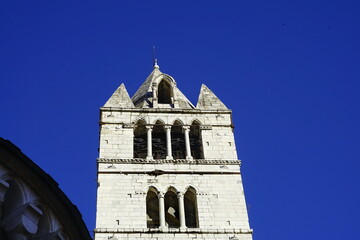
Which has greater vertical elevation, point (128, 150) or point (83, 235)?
point (128, 150)

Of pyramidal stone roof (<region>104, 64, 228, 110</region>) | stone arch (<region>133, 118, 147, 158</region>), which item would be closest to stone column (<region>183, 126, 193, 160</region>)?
pyramidal stone roof (<region>104, 64, 228, 110</region>)

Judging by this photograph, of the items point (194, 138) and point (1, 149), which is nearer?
point (1, 149)

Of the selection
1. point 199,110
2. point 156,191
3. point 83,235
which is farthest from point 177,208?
point 83,235

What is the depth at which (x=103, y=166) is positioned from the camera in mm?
20547

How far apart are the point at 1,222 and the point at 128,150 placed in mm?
13100

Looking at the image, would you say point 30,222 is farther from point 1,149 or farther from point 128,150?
point 128,150

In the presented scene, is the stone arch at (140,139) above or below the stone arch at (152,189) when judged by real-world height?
above

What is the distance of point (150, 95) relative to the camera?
24.3m

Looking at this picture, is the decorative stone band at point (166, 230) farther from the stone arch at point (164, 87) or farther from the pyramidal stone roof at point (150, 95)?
the stone arch at point (164, 87)

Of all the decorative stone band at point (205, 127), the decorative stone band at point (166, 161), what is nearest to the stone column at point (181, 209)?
the decorative stone band at point (166, 161)

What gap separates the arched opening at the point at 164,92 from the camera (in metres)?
24.7

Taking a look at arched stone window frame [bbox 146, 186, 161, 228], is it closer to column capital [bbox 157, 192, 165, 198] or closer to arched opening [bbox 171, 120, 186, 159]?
column capital [bbox 157, 192, 165, 198]

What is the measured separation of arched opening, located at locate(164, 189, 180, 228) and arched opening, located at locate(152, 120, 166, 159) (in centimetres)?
182

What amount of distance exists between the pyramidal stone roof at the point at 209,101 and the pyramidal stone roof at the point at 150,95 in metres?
0.38
